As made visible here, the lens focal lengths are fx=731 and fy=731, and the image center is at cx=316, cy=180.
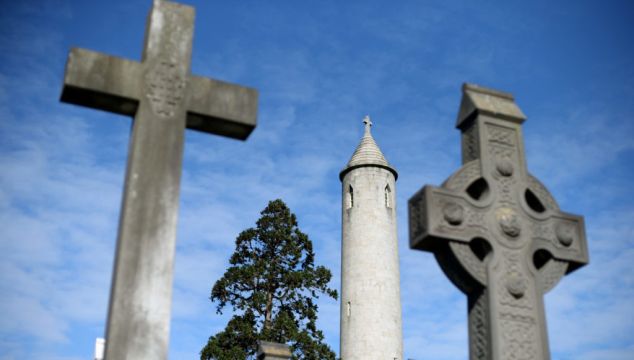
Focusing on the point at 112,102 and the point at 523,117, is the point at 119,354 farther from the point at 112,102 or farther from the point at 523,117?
the point at 523,117

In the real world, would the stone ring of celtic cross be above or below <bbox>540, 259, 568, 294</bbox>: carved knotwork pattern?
above

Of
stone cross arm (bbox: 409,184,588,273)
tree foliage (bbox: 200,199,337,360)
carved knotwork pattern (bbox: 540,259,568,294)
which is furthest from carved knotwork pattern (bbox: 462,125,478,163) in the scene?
tree foliage (bbox: 200,199,337,360)

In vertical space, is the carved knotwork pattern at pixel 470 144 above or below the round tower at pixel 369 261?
below

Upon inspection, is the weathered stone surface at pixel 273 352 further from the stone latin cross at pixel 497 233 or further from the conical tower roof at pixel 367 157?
the conical tower roof at pixel 367 157

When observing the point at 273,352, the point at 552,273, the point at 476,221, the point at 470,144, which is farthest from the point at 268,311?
the point at 476,221

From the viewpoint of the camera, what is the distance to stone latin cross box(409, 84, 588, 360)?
17.9ft

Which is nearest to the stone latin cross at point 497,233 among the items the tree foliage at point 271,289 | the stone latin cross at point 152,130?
the stone latin cross at point 152,130

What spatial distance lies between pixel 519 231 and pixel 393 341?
2563 cm

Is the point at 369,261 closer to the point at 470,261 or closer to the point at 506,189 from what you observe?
the point at 506,189

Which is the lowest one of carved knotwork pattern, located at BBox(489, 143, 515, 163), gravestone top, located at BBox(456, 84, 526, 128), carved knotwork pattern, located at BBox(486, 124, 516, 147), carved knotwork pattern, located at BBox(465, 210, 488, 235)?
carved knotwork pattern, located at BBox(465, 210, 488, 235)

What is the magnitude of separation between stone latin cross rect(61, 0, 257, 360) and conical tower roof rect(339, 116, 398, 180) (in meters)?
27.6

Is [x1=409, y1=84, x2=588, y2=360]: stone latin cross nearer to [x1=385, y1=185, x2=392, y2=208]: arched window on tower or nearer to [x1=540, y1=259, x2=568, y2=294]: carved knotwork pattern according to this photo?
[x1=540, y1=259, x2=568, y2=294]: carved knotwork pattern

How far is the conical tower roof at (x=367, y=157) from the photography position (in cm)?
3384

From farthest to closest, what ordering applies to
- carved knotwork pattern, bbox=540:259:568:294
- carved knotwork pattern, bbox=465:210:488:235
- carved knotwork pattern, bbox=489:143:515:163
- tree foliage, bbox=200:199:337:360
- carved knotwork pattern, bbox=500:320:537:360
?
tree foliage, bbox=200:199:337:360
carved knotwork pattern, bbox=489:143:515:163
carved knotwork pattern, bbox=540:259:568:294
carved knotwork pattern, bbox=465:210:488:235
carved knotwork pattern, bbox=500:320:537:360
